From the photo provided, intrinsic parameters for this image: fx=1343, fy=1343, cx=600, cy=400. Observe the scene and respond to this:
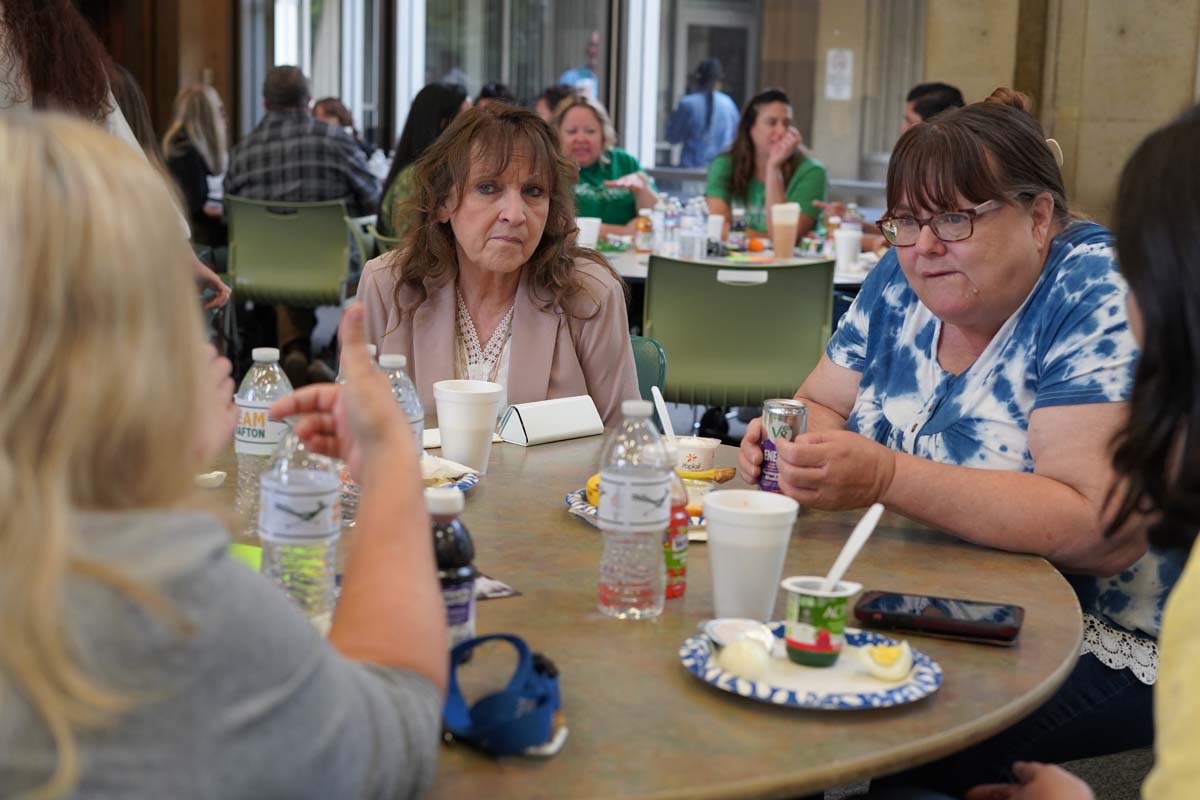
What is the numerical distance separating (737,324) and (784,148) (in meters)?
2.02

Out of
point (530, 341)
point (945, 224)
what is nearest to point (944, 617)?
point (945, 224)

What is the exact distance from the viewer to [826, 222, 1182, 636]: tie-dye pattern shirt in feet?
6.34

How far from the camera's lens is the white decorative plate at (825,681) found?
51.8 inches

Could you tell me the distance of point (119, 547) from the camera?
0.92 meters

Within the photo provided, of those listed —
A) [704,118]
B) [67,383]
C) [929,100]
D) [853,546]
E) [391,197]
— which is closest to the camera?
[67,383]

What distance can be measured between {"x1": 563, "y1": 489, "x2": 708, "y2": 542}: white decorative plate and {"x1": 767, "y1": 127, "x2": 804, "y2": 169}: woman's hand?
14.6 feet

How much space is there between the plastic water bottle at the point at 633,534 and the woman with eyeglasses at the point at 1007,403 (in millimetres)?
384

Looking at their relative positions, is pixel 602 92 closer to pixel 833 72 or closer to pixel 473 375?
pixel 833 72

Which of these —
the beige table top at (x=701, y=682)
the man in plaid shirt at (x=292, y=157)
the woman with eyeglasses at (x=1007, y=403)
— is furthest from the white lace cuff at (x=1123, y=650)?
the man in plaid shirt at (x=292, y=157)

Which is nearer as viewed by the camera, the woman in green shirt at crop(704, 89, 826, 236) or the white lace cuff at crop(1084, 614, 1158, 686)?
the white lace cuff at crop(1084, 614, 1158, 686)

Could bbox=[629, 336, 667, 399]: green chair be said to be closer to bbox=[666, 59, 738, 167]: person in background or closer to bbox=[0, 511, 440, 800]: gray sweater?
bbox=[0, 511, 440, 800]: gray sweater

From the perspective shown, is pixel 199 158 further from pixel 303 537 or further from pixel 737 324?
pixel 303 537

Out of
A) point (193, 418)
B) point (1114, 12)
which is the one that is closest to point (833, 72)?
point (1114, 12)

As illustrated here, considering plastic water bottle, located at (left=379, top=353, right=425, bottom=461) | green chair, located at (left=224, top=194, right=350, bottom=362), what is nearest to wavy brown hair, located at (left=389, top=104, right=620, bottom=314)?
plastic water bottle, located at (left=379, top=353, right=425, bottom=461)
